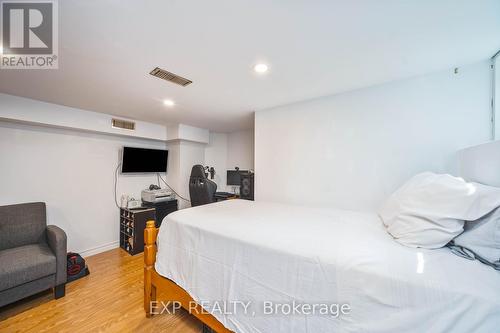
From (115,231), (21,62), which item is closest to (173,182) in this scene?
(115,231)

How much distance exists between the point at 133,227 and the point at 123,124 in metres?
1.72

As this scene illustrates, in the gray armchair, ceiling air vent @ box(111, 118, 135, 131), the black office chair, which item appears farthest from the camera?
ceiling air vent @ box(111, 118, 135, 131)

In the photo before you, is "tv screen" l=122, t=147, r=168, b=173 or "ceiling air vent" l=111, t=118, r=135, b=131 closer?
"ceiling air vent" l=111, t=118, r=135, b=131

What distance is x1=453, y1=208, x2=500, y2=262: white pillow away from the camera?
843 mm

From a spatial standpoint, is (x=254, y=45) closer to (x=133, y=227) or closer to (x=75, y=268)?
(x=133, y=227)

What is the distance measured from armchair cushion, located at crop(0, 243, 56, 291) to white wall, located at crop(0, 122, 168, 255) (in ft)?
2.57

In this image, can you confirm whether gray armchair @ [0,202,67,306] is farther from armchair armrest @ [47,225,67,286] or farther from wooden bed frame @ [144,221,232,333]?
wooden bed frame @ [144,221,232,333]

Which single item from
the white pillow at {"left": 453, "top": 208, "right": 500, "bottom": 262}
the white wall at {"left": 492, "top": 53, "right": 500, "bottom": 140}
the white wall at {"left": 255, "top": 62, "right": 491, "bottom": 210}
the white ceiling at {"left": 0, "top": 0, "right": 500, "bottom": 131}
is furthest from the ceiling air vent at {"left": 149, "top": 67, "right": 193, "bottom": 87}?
the white wall at {"left": 492, "top": 53, "right": 500, "bottom": 140}

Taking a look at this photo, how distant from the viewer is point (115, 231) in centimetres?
326

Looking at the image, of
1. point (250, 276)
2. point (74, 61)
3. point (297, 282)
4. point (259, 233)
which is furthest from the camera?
point (74, 61)

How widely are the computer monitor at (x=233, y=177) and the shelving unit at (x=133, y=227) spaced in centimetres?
167

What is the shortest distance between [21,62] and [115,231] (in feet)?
8.86

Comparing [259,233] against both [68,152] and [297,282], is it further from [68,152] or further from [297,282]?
[68,152]

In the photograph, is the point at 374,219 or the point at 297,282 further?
the point at 374,219
